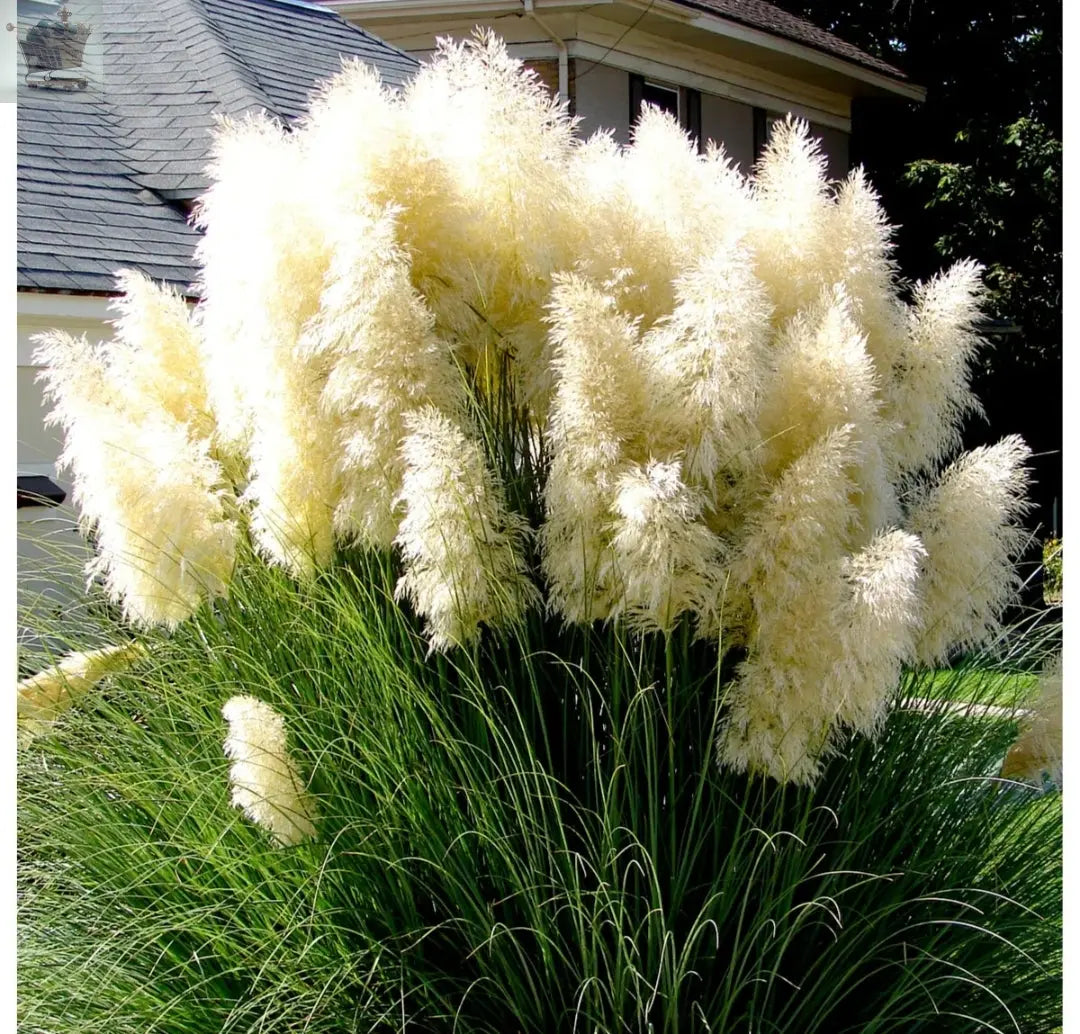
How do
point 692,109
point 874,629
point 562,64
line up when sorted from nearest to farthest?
point 874,629, point 562,64, point 692,109

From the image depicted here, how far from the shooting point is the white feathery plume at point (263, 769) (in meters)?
1.37

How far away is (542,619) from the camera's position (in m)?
1.59

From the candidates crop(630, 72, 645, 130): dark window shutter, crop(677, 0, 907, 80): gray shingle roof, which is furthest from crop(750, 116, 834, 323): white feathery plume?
crop(630, 72, 645, 130): dark window shutter

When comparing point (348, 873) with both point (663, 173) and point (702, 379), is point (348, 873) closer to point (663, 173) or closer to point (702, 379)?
point (702, 379)

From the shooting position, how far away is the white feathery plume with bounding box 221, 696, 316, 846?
4.50 feet

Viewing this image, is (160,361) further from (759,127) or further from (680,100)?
(759,127)

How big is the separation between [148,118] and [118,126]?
15cm

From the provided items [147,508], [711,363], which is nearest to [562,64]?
[147,508]

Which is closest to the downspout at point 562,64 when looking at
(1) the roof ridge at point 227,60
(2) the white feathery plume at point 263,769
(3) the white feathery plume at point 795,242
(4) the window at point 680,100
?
(4) the window at point 680,100

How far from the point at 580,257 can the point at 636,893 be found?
27.4 inches

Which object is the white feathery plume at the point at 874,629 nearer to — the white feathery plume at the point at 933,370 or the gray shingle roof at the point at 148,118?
the white feathery plume at the point at 933,370

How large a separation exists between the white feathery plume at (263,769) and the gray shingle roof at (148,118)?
4.04m

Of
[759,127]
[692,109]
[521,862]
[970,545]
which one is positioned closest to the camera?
[521,862]

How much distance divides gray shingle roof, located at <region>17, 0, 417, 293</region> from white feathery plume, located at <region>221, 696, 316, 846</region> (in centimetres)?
404
